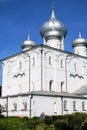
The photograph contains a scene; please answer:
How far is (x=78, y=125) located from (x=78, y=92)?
1974 cm

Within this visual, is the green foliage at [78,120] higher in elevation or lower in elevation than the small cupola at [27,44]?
lower

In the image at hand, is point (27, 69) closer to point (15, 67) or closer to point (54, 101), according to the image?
point (15, 67)

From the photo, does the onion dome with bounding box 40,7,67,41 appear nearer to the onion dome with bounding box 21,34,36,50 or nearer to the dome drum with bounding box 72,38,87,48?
the dome drum with bounding box 72,38,87,48

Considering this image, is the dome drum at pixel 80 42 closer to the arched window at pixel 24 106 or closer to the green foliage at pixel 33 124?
the arched window at pixel 24 106

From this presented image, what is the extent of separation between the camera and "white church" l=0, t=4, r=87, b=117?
27625 mm

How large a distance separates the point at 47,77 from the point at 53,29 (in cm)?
721

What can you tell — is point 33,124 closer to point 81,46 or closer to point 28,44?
point 28,44

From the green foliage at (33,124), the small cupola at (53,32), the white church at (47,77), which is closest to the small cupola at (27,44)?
the white church at (47,77)

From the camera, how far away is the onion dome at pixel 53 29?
34250mm

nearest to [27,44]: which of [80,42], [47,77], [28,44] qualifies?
[28,44]

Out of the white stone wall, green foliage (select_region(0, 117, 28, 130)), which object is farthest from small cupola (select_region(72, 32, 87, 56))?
green foliage (select_region(0, 117, 28, 130))

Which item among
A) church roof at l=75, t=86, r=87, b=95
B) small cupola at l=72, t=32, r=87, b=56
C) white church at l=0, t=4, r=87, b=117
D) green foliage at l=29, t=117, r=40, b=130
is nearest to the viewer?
green foliage at l=29, t=117, r=40, b=130

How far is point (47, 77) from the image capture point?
30906 mm

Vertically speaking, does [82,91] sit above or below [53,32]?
below
